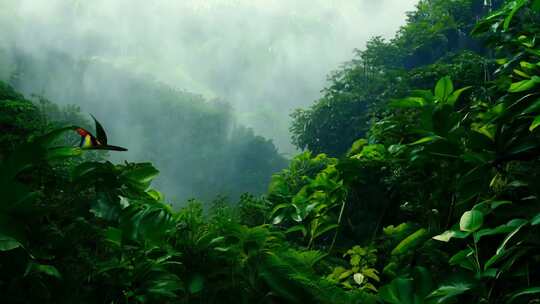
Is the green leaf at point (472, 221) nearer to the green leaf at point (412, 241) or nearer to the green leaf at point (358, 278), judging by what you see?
the green leaf at point (412, 241)

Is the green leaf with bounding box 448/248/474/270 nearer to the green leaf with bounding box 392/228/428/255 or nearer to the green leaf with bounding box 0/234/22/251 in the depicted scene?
the green leaf with bounding box 392/228/428/255

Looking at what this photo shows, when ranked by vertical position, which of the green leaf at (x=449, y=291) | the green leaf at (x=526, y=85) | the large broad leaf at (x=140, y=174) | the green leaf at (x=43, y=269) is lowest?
the green leaf at (x=449, y=291)

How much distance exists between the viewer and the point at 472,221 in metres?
1.83

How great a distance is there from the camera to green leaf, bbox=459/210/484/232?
1808 mm

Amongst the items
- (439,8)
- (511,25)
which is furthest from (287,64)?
(511,25)

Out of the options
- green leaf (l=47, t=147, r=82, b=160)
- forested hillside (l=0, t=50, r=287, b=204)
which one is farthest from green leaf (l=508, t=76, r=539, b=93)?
forested hillside (l=0, t=50, r=287, b=204)

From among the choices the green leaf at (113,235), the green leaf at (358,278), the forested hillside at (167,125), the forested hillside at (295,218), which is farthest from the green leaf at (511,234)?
the forested hillside at (167,125)

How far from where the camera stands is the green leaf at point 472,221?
181cm

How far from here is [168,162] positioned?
163 feet

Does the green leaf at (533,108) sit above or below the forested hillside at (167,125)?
below

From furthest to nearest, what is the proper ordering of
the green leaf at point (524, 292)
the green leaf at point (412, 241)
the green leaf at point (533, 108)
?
1. the green leaf at point (412, 241)
2. the green leaf at point (533, 108)
3. the green leaf at point (524, 292)

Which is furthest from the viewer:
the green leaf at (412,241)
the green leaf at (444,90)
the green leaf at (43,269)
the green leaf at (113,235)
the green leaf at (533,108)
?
the green leaf at (444,90)

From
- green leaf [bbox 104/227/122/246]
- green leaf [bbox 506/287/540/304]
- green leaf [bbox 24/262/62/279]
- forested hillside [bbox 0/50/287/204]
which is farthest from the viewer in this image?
forested hillside [bbox 0/50/287/204]

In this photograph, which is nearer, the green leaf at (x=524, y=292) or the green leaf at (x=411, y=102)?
the green leaf at (x=524, y=292)
